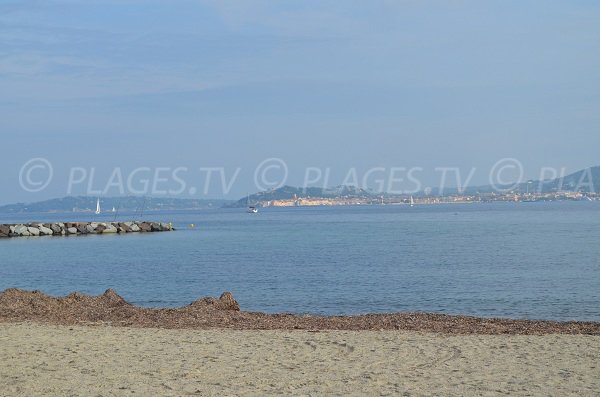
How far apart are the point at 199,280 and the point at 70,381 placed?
21.8 m

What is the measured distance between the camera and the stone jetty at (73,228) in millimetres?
83000

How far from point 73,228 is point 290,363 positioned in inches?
3126

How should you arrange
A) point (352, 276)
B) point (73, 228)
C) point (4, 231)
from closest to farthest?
1. point (352, 276)
2. point (4, 231)
3. point (73, 228)

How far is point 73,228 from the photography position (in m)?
86.8

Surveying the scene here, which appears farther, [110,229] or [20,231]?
[110,229]

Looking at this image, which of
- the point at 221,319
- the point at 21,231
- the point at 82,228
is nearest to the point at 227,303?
the point at 221,319

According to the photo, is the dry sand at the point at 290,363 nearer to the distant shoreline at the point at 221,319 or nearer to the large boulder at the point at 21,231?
the distant shoreline at the point at 221,319

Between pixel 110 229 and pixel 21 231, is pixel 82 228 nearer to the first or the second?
pixel 110 229

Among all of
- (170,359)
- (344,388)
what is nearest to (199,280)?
(170,359)

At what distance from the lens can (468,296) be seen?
2441 centimetres

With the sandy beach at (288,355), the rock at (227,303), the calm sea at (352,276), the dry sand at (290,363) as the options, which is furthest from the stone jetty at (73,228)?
the dry sand at (290,363)

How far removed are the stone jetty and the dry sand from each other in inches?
2850

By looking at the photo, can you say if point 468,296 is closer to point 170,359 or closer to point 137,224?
point 170,359

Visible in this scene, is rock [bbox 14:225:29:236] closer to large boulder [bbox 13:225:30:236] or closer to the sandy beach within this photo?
large boulder [bbox 13:225:30:236]
